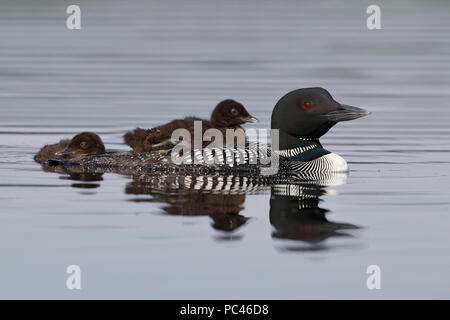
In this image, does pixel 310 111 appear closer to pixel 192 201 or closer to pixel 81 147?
pixel 192 201

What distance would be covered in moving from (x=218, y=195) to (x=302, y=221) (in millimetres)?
1046

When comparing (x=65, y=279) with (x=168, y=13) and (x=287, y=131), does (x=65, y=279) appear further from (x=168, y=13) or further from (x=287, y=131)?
(x=168, y=13)

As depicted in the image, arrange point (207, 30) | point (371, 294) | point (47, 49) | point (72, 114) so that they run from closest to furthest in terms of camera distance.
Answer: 1. point (371, 294)
2. point (72, 114)
3. point (47, 49)
4. point (207, 30)

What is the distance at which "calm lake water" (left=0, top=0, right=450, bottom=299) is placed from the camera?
17.2 feet

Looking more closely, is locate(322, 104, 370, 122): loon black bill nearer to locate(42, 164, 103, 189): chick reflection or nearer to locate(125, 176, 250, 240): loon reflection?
locate(125, 176, 250, 240): loon reflection

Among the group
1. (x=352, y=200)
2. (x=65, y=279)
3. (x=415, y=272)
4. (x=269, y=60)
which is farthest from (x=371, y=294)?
(x=269, y=60)

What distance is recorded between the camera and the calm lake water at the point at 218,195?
5.24 meters

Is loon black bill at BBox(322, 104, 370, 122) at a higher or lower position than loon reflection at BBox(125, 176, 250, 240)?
higher

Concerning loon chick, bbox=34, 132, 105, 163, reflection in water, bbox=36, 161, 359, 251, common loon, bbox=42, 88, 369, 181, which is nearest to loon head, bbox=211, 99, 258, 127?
common loon, bbox=42, 88, 369, 181

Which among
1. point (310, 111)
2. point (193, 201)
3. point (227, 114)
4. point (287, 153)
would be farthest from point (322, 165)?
point (193, 201)

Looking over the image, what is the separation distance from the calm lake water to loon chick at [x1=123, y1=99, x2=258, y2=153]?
1.40 feet

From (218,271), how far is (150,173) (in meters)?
3.03

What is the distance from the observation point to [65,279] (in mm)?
5164

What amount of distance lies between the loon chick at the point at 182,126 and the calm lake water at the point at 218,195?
0.43 meters
